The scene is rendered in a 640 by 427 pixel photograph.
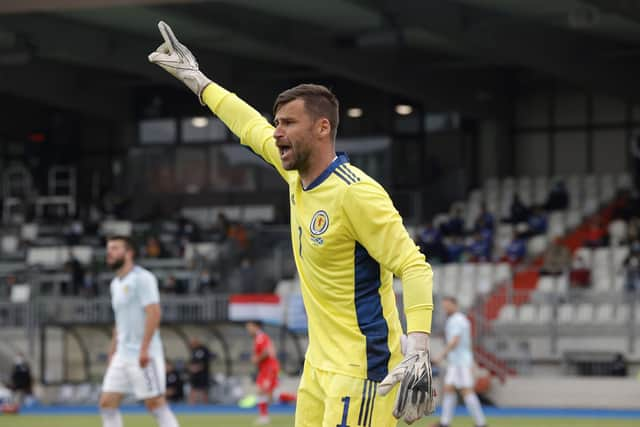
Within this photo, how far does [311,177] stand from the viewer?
6.11 meters

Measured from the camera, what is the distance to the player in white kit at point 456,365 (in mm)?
18109

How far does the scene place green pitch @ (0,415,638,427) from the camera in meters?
20.6

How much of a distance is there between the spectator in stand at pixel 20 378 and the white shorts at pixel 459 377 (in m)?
12.2

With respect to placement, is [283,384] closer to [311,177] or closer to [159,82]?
[159,82]

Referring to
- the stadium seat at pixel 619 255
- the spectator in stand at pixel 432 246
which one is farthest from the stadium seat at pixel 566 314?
the spectator in stand at pixel 432 246

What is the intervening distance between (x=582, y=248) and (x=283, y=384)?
8468 millimetres

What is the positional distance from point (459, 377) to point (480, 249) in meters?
14.0

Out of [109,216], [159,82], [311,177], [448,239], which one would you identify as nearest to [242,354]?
[448,239]

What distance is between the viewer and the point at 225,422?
21859 millimetres

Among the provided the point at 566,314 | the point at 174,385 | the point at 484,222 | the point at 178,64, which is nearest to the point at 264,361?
the point at 174,385

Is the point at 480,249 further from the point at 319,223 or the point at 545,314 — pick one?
the point at 319,223

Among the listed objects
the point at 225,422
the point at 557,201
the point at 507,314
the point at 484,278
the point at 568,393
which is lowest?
the point at 225,422

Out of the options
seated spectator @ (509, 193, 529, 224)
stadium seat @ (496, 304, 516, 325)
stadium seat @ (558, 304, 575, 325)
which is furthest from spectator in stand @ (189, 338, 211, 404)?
seated spectator @ (509, 193, 529, 224)

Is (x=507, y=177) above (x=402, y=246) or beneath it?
above
